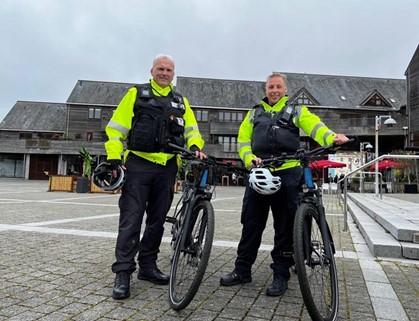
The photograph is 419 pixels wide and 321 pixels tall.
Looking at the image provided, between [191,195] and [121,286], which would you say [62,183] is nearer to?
[121,286]

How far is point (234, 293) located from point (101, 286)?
123 centimetres

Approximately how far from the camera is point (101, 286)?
11.3 feet

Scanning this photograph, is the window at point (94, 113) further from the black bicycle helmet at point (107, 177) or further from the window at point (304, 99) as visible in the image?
the black bicycle helmet at point (107, 177)

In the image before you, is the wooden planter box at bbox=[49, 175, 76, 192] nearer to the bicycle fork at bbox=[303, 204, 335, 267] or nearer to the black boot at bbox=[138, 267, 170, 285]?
the black boot at bbox=[138, 267, 170, 285]

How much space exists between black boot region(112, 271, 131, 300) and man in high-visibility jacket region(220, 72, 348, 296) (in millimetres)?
919

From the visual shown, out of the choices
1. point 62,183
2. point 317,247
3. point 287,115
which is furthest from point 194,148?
point 62,183

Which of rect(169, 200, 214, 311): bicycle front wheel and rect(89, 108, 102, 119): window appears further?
rect(89, 108, 102, 119): window

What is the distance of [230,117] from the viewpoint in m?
43.9

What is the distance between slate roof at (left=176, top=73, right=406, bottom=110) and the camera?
145 feet

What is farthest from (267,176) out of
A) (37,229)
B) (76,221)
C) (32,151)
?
(32,151)

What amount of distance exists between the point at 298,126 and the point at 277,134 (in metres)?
0.25

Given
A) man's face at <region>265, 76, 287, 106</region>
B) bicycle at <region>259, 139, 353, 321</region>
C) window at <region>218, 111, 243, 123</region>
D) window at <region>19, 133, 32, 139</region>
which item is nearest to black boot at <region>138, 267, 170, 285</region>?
bicycle at <region>259, 139, 353, 321</region>

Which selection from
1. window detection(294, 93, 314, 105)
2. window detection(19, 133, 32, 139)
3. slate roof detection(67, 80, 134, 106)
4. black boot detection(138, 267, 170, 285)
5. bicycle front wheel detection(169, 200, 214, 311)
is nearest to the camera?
bicycle front wheel detection(169, 200, 214, 311)

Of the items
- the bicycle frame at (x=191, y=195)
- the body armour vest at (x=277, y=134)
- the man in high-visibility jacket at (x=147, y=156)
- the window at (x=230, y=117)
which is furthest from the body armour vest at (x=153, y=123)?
the window at (x=230, y=117)
